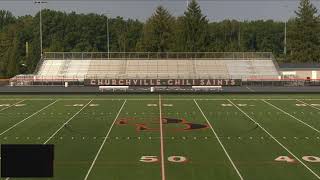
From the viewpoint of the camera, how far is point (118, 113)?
98.9 feet

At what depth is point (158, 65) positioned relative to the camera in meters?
60.9

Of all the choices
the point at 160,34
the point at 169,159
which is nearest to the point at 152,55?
the point at 160,34

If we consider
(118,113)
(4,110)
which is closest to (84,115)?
(118,113)

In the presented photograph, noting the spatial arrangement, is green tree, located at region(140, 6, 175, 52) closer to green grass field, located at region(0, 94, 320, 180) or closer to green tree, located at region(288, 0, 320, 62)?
green tree, located at region(288, 0, 320, 62)

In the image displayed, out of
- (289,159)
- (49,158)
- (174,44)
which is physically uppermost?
(174,44)

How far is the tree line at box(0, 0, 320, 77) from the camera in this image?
8350cm

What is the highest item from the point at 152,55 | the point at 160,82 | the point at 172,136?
the point at 152,55

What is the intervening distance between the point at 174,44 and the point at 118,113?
5417 centimetres

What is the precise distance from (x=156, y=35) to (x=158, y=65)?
1050 inches

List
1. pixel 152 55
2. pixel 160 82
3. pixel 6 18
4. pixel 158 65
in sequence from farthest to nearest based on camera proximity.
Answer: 1. pixel 6 18
2. pixel 152 55
3. pixel 158 65
4. pixel 160 82

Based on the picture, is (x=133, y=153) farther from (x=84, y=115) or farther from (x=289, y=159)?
(x=84, y=115)

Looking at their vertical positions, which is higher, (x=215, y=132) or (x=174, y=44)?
(x=174, y=44)
